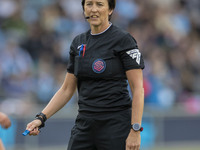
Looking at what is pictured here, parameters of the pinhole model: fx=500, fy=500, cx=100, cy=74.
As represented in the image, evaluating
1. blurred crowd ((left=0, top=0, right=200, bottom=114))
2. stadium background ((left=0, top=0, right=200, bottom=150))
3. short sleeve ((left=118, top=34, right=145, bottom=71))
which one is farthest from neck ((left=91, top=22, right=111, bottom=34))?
blurred crowd ((left=0, top=0, right=200, bottom=114))

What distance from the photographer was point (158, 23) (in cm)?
1461

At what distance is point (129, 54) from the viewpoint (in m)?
4.54

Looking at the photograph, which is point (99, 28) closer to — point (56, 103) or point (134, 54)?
point (134, 54)

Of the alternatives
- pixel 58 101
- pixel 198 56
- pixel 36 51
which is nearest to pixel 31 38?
pixel 36 51

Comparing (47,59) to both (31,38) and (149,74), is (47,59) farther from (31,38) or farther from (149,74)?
(149,74)

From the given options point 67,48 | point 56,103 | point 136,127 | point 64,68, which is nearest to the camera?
point 136,127

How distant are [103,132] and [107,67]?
0.61 metres

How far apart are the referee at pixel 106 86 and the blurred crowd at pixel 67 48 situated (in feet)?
17.4

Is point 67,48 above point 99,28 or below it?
above

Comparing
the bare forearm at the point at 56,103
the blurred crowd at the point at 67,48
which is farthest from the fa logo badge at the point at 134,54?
the blurred crowd at the point at 67,48

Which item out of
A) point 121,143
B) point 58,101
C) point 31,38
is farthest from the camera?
point 31,38

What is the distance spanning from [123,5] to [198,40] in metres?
2.75

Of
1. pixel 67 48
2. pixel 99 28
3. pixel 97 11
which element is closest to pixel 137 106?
pixel 99 28

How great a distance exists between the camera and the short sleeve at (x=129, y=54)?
14.9 feet
